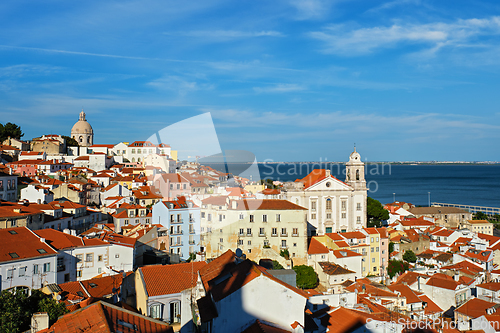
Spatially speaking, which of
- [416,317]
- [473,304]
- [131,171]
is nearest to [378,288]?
[416,317]

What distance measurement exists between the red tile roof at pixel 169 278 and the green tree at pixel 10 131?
63028 mm

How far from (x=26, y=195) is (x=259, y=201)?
17166 mm

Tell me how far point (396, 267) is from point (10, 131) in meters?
61.2

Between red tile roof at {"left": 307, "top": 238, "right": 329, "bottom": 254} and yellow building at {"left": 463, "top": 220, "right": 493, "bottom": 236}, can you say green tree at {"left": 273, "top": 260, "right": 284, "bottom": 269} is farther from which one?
yellow building at {"left": 463, "top": 220, "right": 493, "bottom": 236}

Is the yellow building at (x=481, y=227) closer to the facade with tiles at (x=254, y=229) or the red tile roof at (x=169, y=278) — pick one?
the facade with tiles at (x=254, y=229)

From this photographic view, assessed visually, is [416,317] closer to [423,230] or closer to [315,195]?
[315,195]

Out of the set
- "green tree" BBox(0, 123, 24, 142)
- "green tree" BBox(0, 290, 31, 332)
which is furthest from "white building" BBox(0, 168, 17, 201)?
"green tree" BBox(0, 123, 24, 142)

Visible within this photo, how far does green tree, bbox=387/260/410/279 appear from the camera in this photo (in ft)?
89.1

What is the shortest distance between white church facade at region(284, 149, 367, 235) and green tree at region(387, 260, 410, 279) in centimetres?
494

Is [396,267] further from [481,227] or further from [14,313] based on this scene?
[14,313]

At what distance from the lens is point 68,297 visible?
11.7 m

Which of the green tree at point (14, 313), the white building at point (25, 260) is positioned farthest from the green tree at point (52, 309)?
the white building at point (25, 260)

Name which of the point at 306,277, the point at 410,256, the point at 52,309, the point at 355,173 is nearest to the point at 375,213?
the point at 355,173

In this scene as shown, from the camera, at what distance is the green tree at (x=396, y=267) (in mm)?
27167
